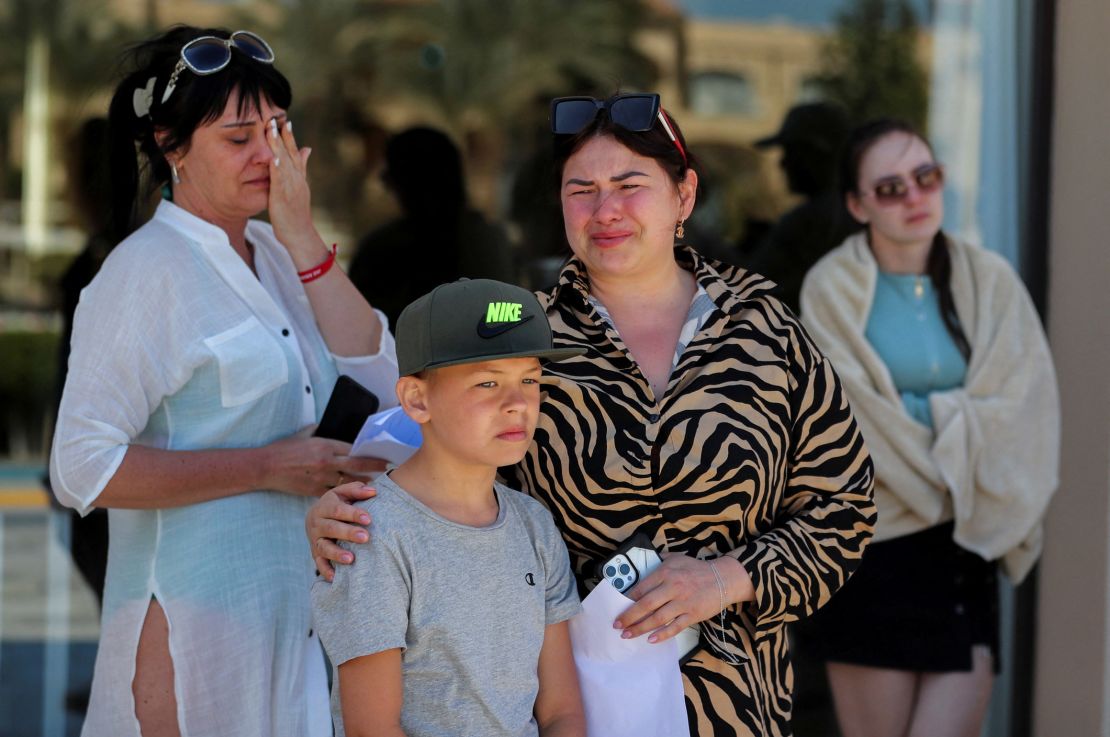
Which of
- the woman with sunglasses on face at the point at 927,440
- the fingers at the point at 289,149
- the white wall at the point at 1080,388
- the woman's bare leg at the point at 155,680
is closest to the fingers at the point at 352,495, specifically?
the woman's bare leg at the point at 155,680

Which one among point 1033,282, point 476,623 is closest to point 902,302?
point 1033,282

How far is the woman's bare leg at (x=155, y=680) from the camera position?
2664 mm

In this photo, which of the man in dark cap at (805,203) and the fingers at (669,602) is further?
the man in dark cap at (805,203)

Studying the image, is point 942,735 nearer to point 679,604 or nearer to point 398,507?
point 679,604

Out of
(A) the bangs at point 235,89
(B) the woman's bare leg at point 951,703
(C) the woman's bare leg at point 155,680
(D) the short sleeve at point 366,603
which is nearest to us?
(D) the short sleeve at point 366,603

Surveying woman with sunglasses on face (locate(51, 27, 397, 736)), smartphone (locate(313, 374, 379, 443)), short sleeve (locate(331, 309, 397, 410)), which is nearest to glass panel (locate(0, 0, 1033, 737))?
short sleeve (locate(331, 309, 397, 410))

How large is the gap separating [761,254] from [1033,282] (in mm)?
894

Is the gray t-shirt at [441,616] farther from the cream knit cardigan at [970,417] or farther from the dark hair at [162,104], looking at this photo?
the cream knit cardigan at [970,417]

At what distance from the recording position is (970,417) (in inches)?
145

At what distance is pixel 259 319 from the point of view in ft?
9.06

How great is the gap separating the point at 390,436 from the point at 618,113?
706mm

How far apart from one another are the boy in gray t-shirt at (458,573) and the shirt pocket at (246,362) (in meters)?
0.52

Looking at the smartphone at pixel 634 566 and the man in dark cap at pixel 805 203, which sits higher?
the man in dark cap at pixel 805 203

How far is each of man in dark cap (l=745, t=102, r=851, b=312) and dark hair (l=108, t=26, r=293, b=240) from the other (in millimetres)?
2235
